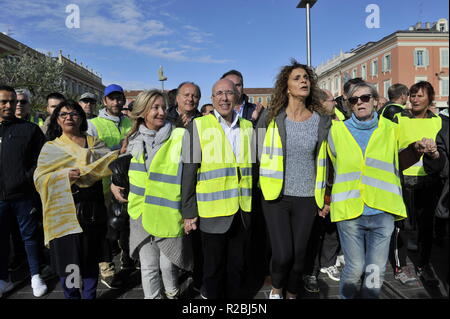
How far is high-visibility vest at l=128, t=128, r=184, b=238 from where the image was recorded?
2537 mm

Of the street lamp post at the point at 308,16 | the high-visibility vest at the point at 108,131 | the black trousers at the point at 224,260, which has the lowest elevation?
the black trousers at the point at 224,260

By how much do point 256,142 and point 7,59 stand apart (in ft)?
54.6

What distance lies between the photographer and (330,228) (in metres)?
3.44

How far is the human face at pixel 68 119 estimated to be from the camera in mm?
2707

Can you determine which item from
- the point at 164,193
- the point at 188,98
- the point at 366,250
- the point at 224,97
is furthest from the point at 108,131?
the point at 366,250

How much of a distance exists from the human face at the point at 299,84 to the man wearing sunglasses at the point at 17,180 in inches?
104

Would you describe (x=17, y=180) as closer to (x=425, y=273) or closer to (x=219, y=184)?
(x=219, y=184)

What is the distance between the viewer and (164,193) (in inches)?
100

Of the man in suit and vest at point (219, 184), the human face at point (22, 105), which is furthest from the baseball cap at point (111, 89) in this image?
the man in suit and vest at point (219, 184)

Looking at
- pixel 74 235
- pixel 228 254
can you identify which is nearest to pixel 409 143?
pixel 228 254

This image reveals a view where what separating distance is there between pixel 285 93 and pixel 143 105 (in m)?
1.22

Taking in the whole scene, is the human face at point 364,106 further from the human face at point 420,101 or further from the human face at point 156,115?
the human face at point 156,115

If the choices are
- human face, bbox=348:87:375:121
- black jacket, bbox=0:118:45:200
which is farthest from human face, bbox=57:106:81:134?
human face, bbox=348:87:375:121
